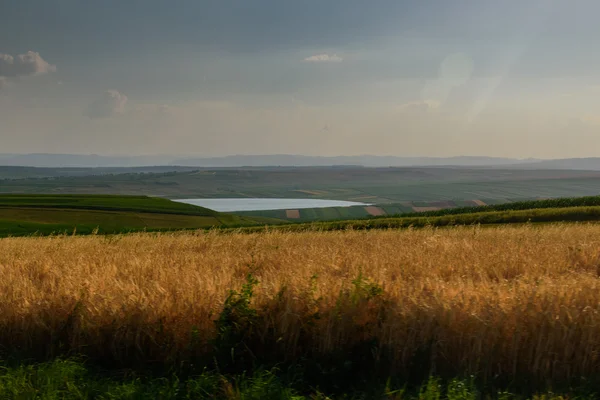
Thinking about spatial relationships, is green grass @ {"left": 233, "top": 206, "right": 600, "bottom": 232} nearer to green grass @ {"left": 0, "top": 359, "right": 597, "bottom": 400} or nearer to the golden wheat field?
the golden wheat field

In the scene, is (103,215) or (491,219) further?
(103,215)

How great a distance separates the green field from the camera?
182 feet

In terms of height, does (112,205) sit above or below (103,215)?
above

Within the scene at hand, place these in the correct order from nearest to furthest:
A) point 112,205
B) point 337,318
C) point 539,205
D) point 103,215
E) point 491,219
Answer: point 337,318
point 491,219
point 539,205
point 103,215
point 112,205

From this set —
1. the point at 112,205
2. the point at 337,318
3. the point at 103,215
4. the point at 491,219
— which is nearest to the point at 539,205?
the point at 491,219

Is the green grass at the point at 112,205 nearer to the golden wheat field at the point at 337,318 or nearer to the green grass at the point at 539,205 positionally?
the green grass at the point at 539,205

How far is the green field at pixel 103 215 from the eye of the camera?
55.5 metres

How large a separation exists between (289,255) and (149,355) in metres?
5.43

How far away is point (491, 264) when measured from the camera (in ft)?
33.3

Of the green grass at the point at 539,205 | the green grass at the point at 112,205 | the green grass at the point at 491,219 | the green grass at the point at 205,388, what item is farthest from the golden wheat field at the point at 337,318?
the green grass at the point at 112,205

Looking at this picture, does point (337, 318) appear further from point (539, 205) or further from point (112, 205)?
point (112, 205)

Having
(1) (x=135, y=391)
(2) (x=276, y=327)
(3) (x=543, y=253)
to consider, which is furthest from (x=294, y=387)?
(3) (x=543, y=253)

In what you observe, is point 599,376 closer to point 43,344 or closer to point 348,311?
point 348,311

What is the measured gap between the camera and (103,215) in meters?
66.1
